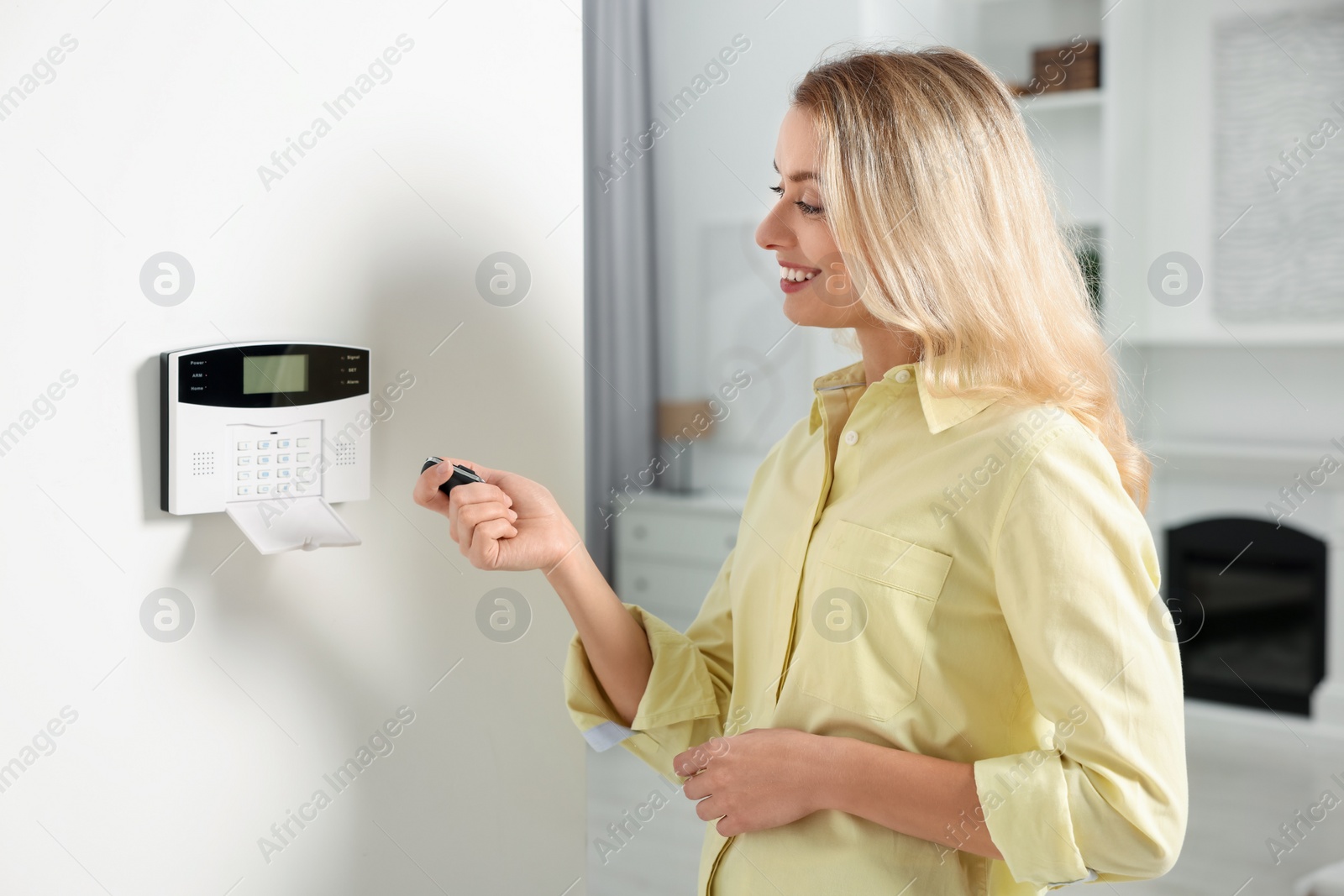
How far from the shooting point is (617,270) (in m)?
3.58

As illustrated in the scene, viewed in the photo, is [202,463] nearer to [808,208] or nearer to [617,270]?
[808,208]

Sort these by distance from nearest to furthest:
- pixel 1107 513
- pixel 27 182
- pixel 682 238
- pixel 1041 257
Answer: pixel 27 182 → pixel 1107 513 → pixel 1041 257 → pixel 682 238

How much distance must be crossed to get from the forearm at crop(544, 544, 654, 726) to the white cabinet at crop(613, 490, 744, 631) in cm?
225

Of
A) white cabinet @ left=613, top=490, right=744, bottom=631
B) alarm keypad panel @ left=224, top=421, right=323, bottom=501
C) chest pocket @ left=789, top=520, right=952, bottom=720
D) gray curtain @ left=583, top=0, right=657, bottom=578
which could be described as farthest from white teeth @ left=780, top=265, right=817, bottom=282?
gray curtain @ left=583, top=0, right=657, bottom=578

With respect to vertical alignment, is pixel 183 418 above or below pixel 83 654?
above

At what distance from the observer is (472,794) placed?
1.03m

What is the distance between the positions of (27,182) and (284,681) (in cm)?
43

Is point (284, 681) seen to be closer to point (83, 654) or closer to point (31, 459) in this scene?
point (83, 654)

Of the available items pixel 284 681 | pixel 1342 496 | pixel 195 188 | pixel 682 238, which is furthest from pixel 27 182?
pixel 1342 496

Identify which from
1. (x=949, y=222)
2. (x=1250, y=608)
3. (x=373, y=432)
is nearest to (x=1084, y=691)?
(x=949, y=222)

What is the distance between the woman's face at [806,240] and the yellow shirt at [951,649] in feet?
0.30

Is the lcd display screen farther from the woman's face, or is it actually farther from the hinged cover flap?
the woman's face

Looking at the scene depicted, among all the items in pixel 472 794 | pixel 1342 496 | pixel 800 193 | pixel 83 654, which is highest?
pixel 800 193

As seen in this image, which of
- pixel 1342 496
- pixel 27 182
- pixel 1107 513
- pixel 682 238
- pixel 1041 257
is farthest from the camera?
pixel 682 238
